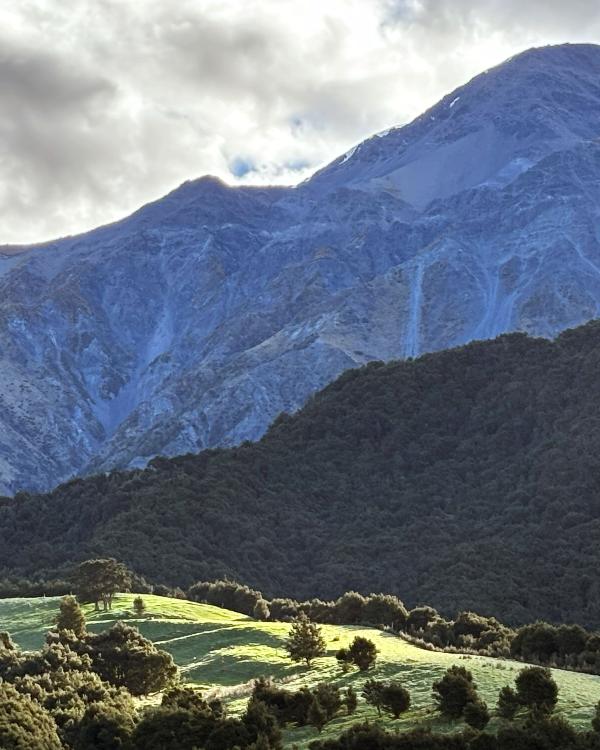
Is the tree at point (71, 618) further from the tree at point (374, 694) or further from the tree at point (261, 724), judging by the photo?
the tree at point (261, 724)

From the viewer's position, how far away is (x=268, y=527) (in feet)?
318

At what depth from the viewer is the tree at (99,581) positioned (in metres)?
54.6

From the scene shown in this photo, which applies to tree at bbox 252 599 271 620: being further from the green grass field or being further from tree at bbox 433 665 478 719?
tree at bbox 433 665 478 719

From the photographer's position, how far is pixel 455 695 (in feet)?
75.5

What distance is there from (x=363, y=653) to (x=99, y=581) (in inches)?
1068

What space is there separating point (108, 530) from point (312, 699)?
67.6 meters

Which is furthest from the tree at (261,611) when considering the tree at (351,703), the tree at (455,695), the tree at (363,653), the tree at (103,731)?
the tree at (455,695)

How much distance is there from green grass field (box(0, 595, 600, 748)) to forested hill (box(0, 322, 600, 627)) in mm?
28775

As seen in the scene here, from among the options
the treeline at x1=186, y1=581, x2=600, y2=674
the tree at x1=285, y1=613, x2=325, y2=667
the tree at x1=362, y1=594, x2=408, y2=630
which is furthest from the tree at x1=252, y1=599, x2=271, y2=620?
the tree at x1=285, y1=613, x2=325, y2=667

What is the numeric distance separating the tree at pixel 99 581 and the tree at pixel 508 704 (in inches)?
1358

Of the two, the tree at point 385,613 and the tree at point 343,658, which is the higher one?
the tree at point 343,658

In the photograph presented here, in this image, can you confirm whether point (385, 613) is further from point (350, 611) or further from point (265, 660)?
point (265, 660)

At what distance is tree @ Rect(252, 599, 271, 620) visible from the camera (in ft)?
171

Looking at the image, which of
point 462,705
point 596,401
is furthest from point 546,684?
point 596,401
